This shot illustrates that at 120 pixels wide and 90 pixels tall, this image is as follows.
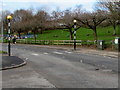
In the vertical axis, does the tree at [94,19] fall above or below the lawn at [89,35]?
above

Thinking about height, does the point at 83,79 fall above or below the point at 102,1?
below

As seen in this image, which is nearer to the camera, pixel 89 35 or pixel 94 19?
pixel 94 19

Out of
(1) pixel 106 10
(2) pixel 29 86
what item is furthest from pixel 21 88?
(1) pixel 106 10

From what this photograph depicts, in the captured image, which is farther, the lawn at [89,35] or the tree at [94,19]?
the lawn at [89,35]

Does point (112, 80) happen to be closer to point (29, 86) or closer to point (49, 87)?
point (49, 87)

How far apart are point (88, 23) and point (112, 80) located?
26319 millimetres

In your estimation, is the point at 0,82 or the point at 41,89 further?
the point at 0,82

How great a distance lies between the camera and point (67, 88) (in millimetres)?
7523

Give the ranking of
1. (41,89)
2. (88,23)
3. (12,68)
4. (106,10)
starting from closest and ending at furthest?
1. (41,89)
2. (12,68)
3. (106,10)
4. (88,23)

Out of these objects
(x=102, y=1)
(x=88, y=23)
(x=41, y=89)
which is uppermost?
(x=102, y=1)

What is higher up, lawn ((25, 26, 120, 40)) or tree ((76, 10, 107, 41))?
tree ((76, 10, 107, 41))

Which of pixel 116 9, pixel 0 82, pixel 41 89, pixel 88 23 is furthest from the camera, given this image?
pixel 88 23

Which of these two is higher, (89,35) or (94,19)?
(94,19)

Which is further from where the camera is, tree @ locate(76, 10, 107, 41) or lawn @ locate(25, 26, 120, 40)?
lawn @ locate(25, 26, 120, 40)
